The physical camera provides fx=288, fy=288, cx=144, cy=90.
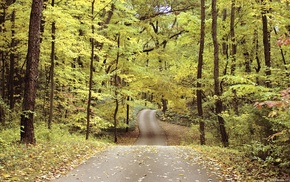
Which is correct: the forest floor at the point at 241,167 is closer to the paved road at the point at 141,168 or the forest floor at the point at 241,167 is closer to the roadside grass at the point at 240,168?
the roadside grass at the point at 240,168

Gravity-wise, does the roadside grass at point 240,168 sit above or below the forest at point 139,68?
below

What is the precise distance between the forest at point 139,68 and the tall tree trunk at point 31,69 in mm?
34

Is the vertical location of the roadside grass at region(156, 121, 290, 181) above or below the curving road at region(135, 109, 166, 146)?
above

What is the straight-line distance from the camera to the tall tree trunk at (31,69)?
1031cm

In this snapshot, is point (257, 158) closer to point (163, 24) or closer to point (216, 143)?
point (216, 143)

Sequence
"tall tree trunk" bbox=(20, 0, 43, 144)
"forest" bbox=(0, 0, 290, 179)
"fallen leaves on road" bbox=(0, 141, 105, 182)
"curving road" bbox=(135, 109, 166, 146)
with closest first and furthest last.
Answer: "fallen leaves on road" bbox=(0, 141, 105, 182), "forest" bbox=(0, 0, 290, 179), "tall tree trunk" bbox=(20, 0, 43, 144), "curving road" bbox=(135, 109, 166, 146)

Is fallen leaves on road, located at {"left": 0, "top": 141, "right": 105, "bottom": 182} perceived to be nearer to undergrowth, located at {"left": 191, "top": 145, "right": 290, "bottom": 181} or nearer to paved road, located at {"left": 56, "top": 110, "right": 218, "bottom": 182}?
paved road, located at {"left": 56, "top": 110, "right": 218, "bottom": 182}

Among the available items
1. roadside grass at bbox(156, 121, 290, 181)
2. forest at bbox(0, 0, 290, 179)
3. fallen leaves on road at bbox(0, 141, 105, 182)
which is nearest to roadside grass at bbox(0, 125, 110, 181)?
fallen leaves on road at bbox(0, 141, 105, 182)

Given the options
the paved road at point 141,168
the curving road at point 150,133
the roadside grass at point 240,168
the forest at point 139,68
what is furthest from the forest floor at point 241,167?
the curving road at point 150,133

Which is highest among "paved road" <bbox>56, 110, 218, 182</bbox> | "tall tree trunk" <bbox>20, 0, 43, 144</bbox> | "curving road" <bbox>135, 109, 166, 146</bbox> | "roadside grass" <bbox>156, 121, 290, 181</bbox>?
"tall tree trunk" <bbox>20, 0, 43, 144</bbox>

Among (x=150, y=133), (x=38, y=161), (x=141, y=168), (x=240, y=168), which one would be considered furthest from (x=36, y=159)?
(x=150, y=133)

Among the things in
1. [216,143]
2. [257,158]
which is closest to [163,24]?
[216,143]

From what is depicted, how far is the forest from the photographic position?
9781 millimetres

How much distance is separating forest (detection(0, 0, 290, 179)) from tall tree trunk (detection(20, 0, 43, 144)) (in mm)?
34
